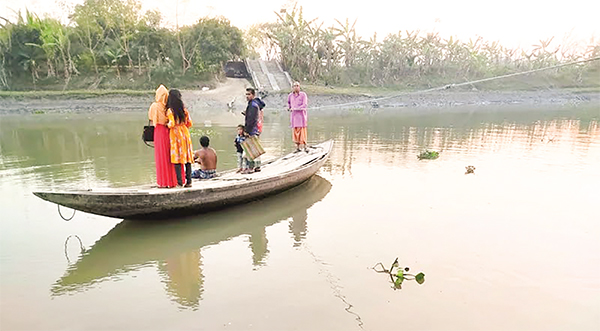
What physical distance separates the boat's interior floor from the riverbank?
36.7ft

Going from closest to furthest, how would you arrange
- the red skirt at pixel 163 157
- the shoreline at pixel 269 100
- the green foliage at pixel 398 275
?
the green foliage at pixel 398 275, the red skirt at pixel 163 157, the shoreline at pixel 269 100

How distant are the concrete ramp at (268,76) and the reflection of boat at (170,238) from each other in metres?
21.9

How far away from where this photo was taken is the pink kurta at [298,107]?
8.50 metres

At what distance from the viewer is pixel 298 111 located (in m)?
8.60

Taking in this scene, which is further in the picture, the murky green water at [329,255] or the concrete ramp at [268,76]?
the concrete ramp at [268,76]

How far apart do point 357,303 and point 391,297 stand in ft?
1.09

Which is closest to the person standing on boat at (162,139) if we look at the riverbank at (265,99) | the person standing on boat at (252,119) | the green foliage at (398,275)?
the person standing on boat at (252,119)

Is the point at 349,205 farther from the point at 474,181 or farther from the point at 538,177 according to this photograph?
the point at 538,177

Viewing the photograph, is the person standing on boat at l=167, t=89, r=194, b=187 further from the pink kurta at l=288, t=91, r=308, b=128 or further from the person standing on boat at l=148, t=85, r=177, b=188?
the pink kurta at l=288, t=91, r=308, b=128

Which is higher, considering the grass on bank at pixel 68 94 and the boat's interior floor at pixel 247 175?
the grass on bank at pixel 68 94

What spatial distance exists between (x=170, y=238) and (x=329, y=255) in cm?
196

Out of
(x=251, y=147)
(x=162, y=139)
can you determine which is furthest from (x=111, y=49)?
(x=162, y=139)

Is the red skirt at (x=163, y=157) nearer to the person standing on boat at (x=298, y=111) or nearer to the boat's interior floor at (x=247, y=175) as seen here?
the boat's interior floor at (x=247, y=175)

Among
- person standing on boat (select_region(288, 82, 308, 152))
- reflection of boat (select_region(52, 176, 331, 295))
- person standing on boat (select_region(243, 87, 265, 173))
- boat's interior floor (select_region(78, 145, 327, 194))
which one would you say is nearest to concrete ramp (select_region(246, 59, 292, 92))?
person standing on boat (select_region(288, 82, 308, 152))
